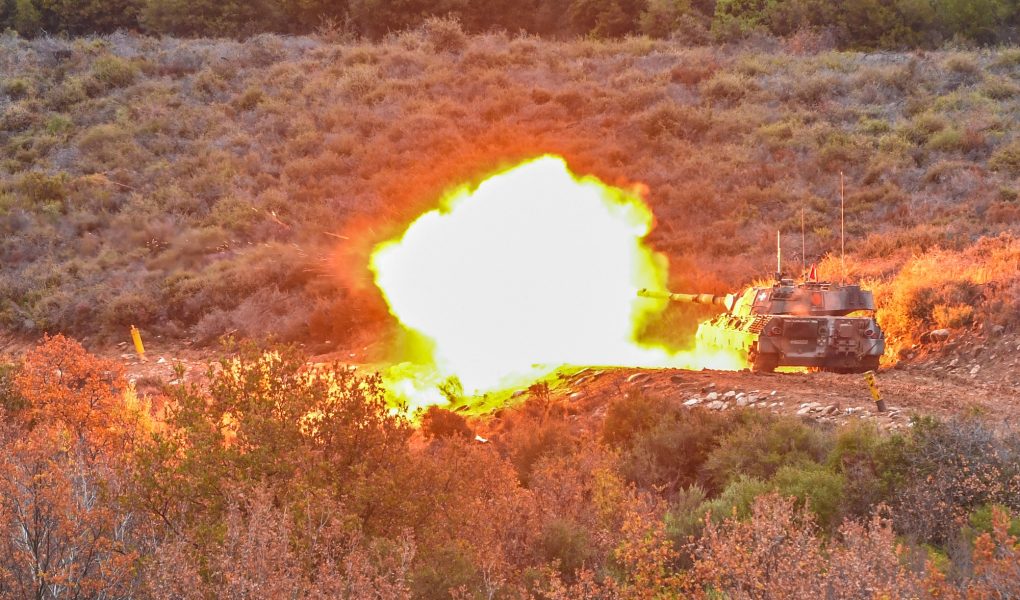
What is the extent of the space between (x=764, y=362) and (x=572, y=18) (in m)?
40.2

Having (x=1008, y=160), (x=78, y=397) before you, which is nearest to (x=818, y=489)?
(x=78, y=397)

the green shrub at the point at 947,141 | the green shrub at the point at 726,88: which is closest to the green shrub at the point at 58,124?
the green shrub at the point at 726,88

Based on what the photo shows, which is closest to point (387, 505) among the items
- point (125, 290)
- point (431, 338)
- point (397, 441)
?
point (397, 441)

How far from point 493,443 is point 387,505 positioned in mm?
5695

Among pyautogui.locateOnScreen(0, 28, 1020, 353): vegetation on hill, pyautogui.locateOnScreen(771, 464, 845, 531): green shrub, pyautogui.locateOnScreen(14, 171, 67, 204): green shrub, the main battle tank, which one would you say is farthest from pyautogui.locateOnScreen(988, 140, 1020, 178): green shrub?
pyautogui.locateOnScreen(14, 171, 67, 204): green shrub

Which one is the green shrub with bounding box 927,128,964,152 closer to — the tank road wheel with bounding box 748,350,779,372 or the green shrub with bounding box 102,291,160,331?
the tank road wheel with bounding box 748,350,779,372

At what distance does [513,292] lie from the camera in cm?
2536

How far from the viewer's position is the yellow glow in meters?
23.6

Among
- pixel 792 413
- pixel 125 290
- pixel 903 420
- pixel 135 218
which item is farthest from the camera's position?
pixel 135 218

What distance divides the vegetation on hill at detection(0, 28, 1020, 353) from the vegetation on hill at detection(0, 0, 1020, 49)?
3.52 metres

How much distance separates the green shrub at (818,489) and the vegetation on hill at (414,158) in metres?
11.1

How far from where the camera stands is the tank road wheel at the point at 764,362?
68.2 ft

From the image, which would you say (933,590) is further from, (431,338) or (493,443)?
(431,338)

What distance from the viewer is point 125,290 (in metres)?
33.4
